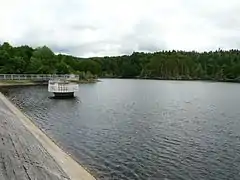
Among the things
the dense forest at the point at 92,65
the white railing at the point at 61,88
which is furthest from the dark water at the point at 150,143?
the dense forest at the point at 92,65

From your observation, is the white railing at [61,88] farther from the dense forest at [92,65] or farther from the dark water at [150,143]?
the dense forest at [92,65]

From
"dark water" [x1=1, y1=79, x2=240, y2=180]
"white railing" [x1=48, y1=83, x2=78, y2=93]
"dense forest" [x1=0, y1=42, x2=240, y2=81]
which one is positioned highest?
"dense forest" [x1=0, y1=42, x2=240, y2=81]

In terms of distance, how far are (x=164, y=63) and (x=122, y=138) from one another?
574 feet

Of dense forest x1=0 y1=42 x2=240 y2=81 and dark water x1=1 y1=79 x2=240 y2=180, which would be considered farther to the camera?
dense forest x1=0 y1=42 x2=240 y2=81

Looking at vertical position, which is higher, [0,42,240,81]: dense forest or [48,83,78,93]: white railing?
[0,42,240,81]: dense forest

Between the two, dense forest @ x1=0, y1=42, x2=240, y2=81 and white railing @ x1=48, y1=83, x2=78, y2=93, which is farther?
dense forest @ x1=0, y1=42, x2=240, y2=81

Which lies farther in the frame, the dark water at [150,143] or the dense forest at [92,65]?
the dense forest at [92,65]

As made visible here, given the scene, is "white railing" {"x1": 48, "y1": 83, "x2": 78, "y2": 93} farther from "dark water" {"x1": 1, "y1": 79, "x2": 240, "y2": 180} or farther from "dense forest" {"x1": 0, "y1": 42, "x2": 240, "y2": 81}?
"dense forest" {"x1": 0, "y1": 42, "x2": 240, "y2": 81}

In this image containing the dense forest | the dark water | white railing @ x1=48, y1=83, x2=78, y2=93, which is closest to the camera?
the dark water

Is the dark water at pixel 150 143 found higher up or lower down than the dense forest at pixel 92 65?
lower down

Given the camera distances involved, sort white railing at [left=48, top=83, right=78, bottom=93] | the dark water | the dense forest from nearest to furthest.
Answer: the dark water → white railing at [left=48, top=83, right=78, bottom=93] → the dense forest

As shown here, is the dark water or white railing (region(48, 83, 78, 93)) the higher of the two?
white railing (region(48, 83, 78, 93))

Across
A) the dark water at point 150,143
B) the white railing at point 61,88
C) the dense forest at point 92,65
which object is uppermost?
the dense forest at point 92,65


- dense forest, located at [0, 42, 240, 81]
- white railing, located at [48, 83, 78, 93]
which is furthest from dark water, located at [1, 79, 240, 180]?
dense forest, located at [0, 42, 240, 81]
